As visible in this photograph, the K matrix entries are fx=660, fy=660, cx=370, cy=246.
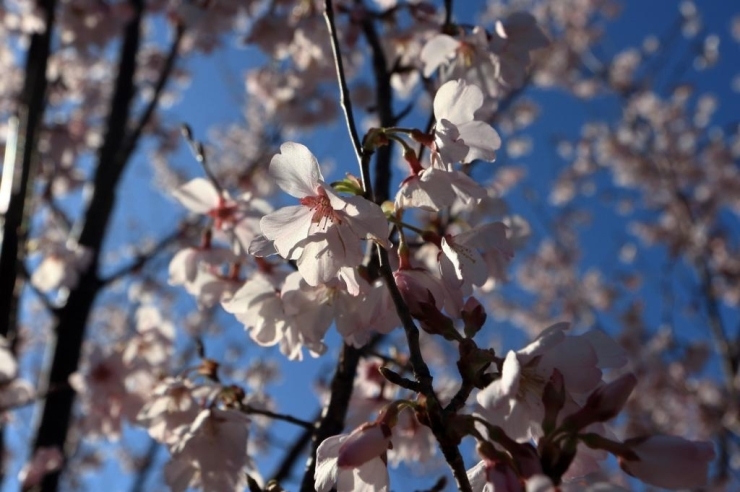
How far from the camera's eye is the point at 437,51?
180 cm

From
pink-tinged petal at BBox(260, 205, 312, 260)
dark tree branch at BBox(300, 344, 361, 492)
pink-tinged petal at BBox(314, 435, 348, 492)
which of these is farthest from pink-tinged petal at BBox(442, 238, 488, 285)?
dark tree branch at BBox(300, 344, 361, 492)

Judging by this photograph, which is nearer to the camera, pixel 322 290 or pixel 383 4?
pixel 322 290

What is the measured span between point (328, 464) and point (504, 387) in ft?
1.02

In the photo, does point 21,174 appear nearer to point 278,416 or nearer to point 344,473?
point 278,416

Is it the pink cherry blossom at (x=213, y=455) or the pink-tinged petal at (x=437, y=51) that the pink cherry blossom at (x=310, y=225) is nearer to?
the pink cherry blossom at (x=213, y=455)

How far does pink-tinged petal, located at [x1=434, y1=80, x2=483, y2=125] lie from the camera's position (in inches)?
46.3

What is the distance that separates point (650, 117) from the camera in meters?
10.3

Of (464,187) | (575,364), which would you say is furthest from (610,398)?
(464,187)

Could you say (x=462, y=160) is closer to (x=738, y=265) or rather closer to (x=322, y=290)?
(x=322, y=290)

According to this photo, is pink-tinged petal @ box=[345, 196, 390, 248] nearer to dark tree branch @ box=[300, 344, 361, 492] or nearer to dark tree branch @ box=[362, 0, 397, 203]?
dark tree branch @ box=[300, 344, 361, 492]

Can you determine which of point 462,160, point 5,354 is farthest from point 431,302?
point 5,354

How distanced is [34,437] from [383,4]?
2.44 m

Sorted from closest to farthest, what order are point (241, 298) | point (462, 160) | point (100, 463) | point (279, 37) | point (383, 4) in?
point (462, 160) → point (241, 298) → point (383, 4) → point (279, 37) → point (100, 463)

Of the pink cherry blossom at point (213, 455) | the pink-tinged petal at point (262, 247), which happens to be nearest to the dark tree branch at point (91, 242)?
the pink cherry blossom at point (213, 455)
